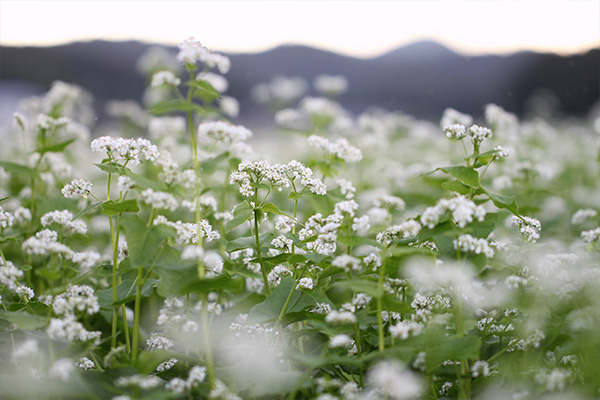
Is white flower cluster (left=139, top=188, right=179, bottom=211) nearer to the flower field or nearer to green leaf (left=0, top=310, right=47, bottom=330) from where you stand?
the flower field

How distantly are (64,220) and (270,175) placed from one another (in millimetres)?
1059

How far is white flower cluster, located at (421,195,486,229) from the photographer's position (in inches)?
71.4

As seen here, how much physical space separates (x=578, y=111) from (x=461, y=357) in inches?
585

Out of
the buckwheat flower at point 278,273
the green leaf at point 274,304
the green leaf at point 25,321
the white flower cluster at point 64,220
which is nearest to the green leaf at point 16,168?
the white flower cluster at point 64,220

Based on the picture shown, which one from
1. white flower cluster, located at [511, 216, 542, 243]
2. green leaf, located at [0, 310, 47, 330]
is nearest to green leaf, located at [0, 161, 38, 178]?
green leaf, located at [0, 310, 47, 330]

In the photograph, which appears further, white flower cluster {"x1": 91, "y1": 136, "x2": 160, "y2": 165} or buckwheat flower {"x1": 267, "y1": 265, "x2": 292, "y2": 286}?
buckwheat flower {"x1": 267, "y1": 265, "x2": 292, "y2": 286}

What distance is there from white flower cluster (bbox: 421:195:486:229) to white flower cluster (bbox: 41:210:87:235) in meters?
1.74

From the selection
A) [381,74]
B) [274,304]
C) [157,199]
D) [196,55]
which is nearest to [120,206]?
[157,199]

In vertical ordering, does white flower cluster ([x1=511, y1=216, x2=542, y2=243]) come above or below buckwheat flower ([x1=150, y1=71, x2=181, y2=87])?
below

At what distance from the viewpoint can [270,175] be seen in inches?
91.2

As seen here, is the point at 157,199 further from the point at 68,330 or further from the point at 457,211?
the point at 457,211

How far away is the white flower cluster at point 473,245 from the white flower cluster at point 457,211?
6 centimetres

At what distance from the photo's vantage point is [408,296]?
273 cm

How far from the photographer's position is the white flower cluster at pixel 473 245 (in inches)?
72.3
